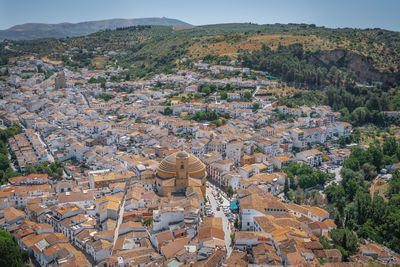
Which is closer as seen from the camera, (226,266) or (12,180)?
(226,266)

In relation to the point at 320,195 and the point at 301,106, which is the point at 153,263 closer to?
the point at 320,195

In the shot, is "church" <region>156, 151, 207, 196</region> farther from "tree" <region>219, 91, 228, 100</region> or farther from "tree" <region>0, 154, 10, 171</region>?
"tree" <region>219, 91, 228, 100</region>

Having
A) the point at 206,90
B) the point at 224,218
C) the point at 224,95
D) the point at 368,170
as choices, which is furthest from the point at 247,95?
Answer: the point at 224,218

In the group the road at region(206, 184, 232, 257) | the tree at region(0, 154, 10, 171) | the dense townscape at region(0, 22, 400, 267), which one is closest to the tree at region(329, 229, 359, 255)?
the dense townscape at region(0, 22, 400, 267)

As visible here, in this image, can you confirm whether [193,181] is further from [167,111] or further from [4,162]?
[167,111]

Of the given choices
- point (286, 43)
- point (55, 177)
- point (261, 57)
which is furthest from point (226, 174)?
point (286, 43)
